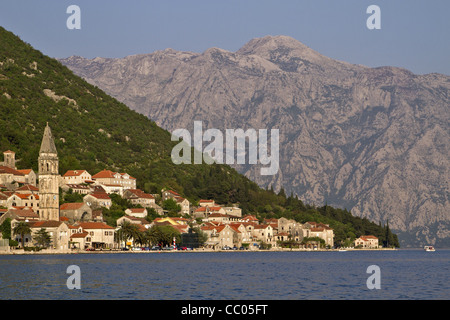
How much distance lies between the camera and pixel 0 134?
609ft

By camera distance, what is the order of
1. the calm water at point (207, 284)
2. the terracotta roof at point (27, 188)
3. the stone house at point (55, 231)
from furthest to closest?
the terracotta roof at point (27, 188) → the stone house at point (55, 231) → the calm water at point (207, 284)

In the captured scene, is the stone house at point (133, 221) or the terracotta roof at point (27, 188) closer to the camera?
the terracotta roof at point (27, 188)

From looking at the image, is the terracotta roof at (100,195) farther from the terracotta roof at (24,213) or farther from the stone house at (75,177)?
the terracotta roof at (24,213)

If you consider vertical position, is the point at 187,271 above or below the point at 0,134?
below

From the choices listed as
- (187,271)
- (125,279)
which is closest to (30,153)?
(187,271)

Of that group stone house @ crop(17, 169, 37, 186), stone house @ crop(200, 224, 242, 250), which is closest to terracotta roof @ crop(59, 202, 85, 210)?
stone house @ crop(17, 169, 37, 186)

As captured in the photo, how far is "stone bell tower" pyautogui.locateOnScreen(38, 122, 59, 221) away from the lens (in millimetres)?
146250

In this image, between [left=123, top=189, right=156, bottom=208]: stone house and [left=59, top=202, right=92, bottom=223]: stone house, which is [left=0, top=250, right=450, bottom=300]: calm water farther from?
[left=123, top=189, right=156, bottom=208]: stone house

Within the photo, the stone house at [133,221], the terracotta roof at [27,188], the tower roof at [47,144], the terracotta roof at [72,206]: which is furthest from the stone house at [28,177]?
the stone house at [133,221]

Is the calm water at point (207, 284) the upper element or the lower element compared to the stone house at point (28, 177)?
lower

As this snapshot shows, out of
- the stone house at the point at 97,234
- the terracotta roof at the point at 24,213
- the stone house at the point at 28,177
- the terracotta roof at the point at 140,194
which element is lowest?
the stone house at the point at 97,234

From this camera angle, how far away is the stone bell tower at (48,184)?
146250 mm
